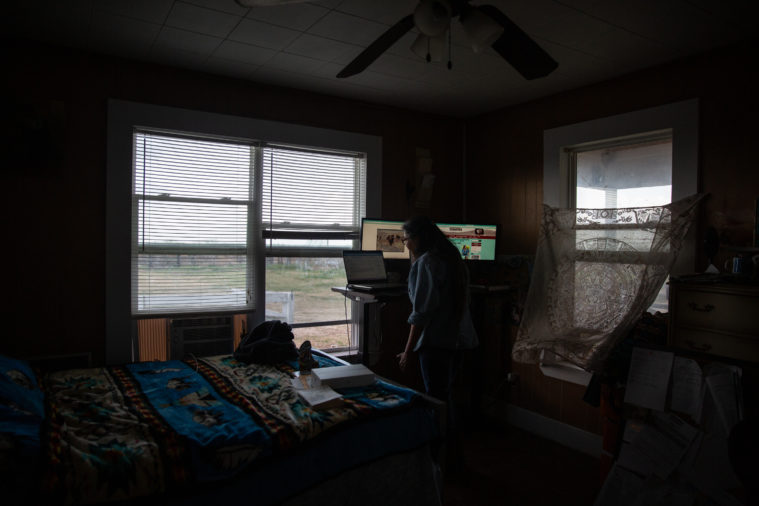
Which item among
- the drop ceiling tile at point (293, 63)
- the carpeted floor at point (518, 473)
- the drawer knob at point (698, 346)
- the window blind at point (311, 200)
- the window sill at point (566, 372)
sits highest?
the drop ceiling tile at point (293, 63)

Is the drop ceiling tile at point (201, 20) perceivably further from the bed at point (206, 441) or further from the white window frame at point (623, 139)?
A: the white window frame at point (623, 139)

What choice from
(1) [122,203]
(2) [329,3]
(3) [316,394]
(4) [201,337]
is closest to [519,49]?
(2) [329,3]

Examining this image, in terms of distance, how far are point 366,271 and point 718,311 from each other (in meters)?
2.18

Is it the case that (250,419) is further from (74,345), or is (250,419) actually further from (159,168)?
(159,168)

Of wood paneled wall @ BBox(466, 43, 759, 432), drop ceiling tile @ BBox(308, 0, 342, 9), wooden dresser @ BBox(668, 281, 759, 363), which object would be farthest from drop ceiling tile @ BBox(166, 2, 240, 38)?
wooden dresser @ BBox(668, 281, 759, 363)

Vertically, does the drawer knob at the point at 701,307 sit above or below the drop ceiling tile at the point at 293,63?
below

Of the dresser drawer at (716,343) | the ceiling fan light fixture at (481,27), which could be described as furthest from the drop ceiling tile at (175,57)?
the dresser drawer at (716,343)

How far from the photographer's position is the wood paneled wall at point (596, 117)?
→ 2.74m

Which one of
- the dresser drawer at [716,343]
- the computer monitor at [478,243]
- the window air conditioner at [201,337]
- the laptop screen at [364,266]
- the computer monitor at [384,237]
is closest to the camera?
the dresser drawer at [716,343]

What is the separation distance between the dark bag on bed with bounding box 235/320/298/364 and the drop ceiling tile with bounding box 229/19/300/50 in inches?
67.4

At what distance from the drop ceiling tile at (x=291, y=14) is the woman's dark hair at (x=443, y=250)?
123 centimetres

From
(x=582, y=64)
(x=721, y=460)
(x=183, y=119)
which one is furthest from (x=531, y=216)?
(x=183, y=119)

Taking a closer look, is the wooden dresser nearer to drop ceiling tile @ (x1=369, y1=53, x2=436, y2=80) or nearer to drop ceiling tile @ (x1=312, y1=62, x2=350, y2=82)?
drop ceiling tile @ (x1=369, y1=53, x2=436, y2=80)

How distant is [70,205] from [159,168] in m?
0.58
